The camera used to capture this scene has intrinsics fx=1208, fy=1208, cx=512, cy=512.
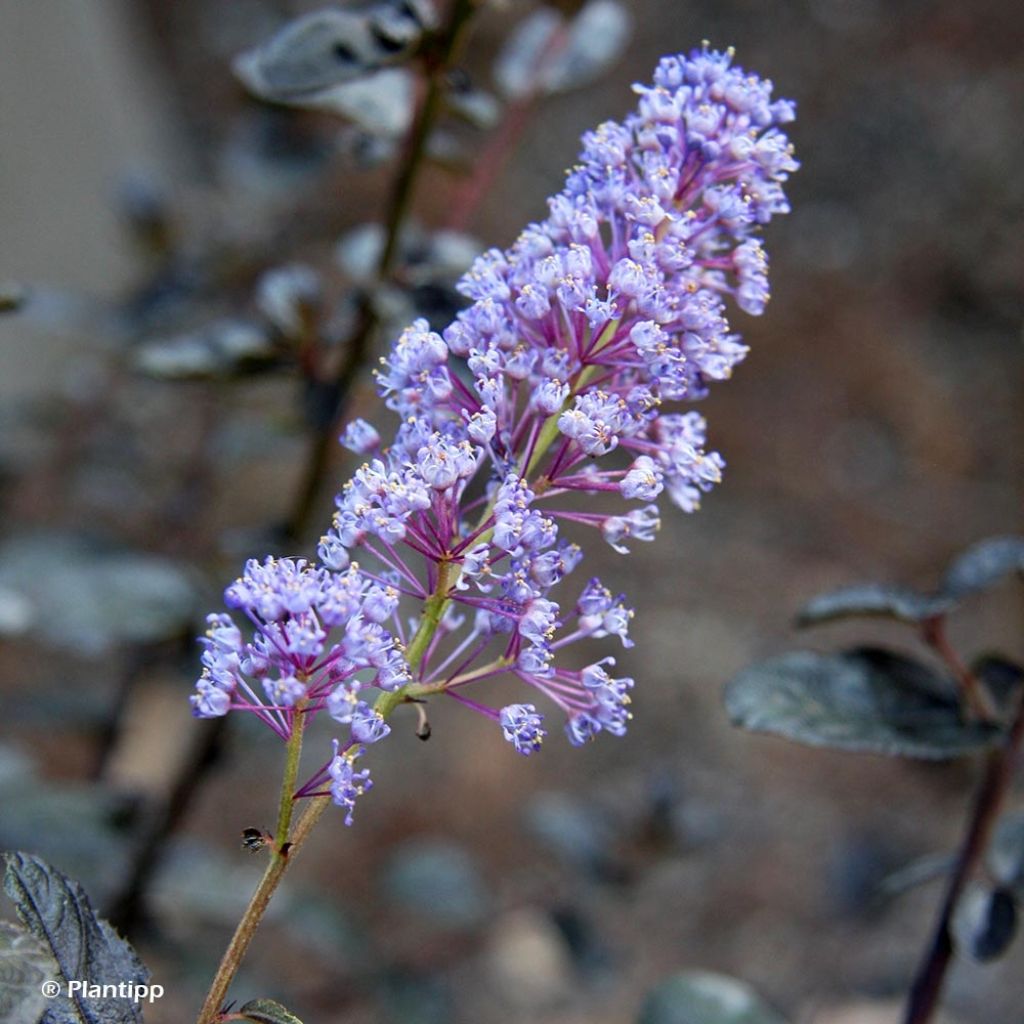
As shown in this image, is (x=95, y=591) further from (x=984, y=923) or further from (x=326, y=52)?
(x=984, y=923)

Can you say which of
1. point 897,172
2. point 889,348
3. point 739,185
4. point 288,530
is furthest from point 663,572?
point 739,185

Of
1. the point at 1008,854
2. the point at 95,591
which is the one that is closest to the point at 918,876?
the point at 1008,854

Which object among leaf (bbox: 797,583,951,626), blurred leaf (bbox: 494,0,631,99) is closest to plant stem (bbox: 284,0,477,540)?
blurred leaf (bbox: 494,0,631,99)

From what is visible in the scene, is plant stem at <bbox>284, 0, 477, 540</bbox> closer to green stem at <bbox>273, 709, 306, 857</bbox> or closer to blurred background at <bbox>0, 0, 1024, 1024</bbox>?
blurred background at <bbox>0, 0, 1024, 1024</bbox>

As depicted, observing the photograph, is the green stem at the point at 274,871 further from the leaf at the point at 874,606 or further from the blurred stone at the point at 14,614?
the blurred stone at the point at 14,614

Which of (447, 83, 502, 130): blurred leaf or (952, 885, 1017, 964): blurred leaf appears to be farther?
(447, 83, 502, 130): blurred leaf
